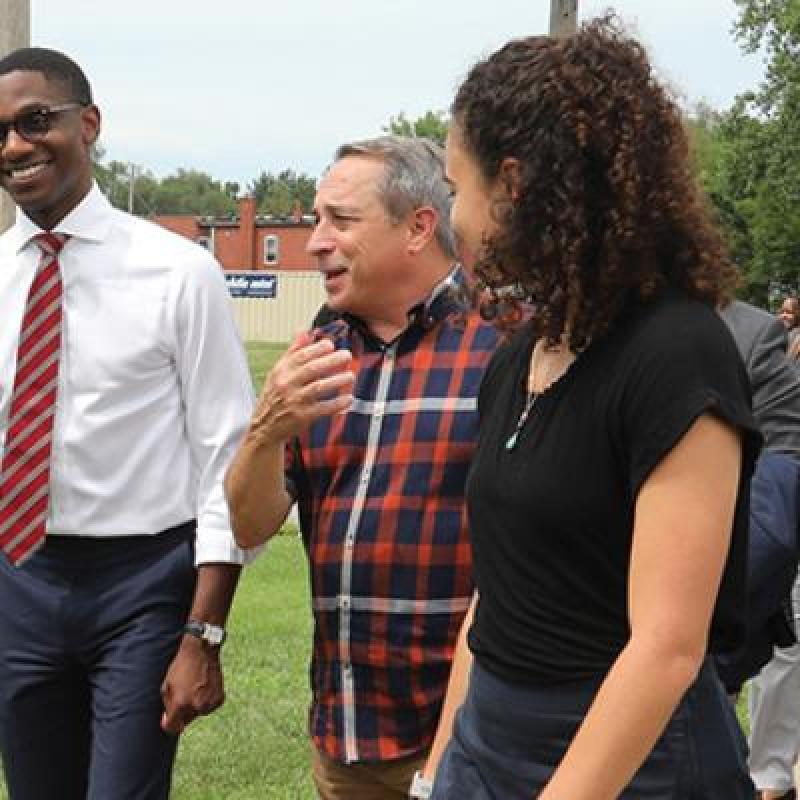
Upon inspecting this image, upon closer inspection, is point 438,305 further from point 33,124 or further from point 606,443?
point 606,443

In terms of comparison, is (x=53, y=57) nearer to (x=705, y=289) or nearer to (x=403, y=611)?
(x=403, y=611)

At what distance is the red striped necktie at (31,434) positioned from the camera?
359 centimetres

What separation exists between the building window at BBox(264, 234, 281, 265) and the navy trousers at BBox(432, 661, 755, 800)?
70.4 meters

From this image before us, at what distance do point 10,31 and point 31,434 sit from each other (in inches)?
118

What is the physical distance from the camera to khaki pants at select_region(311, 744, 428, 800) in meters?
3.38

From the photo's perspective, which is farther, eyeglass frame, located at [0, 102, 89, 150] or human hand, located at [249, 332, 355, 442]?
eyeglass frame, located at [0, 102, 89, 150]

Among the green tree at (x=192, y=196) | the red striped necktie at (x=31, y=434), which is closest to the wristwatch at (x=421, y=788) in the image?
the red striped necktie at (x=31, y=434)

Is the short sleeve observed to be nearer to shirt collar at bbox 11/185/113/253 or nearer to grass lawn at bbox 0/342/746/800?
shirt collar at bbox 11/185/113/253

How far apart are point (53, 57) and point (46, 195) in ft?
1.16

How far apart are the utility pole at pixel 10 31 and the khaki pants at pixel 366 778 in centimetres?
332

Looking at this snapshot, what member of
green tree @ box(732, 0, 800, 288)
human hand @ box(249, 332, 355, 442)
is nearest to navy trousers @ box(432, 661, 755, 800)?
human hand @ box(249, 332, 355, 442)

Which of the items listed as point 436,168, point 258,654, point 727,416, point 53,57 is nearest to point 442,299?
point 436,168

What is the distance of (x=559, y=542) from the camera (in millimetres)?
2242

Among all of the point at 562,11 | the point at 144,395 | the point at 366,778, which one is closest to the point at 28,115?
the point at 144,395
